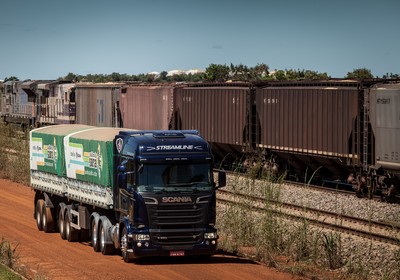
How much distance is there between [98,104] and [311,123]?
85.2 ft

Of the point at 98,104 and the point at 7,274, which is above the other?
the point at 98,104

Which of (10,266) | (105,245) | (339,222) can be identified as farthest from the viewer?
(339,222)

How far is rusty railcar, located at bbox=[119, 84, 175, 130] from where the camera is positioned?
4706 centimetres

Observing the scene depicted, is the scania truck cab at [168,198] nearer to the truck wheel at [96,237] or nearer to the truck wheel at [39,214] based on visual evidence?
the truck wheel at [96,237]

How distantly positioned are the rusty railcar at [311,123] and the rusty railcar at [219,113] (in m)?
0.86

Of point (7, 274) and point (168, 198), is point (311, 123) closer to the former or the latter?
point (168, 198)

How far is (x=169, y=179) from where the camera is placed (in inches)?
763

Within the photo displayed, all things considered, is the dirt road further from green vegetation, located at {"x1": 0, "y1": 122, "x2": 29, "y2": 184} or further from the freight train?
green vegetation, located at {"x1": 0, "y1": 122, "x2": 29, "y2": 184}

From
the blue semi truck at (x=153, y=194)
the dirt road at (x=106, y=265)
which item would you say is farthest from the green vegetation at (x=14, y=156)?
the blue semi truck at (x=153, y=194)

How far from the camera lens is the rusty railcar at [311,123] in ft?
105

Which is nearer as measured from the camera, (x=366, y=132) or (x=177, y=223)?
(x=177, y=223)

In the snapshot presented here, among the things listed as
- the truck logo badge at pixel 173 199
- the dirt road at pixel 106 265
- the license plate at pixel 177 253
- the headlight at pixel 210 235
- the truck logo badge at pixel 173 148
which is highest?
the truck logo badge at pixel 173 148

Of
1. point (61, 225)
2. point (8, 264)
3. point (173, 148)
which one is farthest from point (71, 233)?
point (173, 148)

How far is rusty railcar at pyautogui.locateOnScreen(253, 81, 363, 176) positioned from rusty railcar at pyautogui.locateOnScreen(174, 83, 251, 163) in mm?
863
